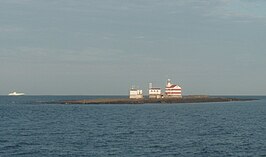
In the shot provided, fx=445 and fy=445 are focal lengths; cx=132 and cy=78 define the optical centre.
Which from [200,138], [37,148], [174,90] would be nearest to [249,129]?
[200,138]

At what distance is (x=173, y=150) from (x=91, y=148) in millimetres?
8578

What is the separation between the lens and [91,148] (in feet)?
153

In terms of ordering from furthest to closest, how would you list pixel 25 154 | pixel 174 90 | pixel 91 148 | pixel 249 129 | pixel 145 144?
pixel 174 90
pixel 249 129
pixel 145 144
pixel 91 148
pixel 25 154

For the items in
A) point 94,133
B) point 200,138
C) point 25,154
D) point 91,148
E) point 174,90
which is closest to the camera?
point 25,154

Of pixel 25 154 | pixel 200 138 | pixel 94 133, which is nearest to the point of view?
pixel 25 154

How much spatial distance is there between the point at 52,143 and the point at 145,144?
10593mm

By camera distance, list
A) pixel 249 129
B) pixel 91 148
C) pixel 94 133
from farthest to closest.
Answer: pixel 249 129
pixel 94 133
pixel 91 148

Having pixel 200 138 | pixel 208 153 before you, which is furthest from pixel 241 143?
pixel 208 153

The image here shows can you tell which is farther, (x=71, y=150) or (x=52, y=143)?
(x=52, y=143)

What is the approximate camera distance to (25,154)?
43.1 m

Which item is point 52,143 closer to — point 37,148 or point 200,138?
point 37,148

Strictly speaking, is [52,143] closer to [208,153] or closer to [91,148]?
[91,148]

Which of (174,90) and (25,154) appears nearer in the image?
(25,154)

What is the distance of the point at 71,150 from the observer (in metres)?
45.4
